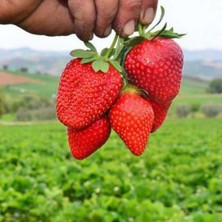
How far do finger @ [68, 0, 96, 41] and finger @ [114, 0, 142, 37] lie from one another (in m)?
0.06

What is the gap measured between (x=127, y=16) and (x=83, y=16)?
0.28 ft

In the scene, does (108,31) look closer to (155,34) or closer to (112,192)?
(155,34)

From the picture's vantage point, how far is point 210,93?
8038 centimetres

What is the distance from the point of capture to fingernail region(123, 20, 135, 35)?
3.88 feet

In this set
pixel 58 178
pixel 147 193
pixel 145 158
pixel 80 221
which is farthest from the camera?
pixel 145 158

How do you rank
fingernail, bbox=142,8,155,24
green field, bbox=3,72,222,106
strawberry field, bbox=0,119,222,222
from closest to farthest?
1. fingernail, bbox=142,8,155,24
2. strawberry field, bbox=0,119,222,222
3. green field, bbox=3,72,222,106

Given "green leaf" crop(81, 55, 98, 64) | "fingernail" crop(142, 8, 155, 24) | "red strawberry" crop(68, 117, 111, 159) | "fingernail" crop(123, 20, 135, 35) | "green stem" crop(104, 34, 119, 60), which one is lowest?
"red strawberry" crop(68, 117, 111, 159)

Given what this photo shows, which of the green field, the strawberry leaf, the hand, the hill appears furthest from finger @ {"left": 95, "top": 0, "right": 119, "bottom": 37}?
the hill

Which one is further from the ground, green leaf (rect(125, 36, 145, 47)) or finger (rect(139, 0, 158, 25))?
finger (rect(139, 0, 158, 25))

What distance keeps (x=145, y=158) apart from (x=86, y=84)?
37.4ft

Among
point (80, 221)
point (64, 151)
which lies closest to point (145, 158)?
point (64, 151)

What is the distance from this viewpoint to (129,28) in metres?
1.19

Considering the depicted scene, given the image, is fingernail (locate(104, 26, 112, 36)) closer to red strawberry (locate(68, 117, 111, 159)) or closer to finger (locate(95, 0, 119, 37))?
finger (locate(95, 0, 119, 37))

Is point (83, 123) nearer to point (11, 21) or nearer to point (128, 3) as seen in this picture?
point (128, 3)
